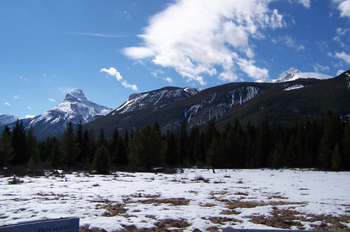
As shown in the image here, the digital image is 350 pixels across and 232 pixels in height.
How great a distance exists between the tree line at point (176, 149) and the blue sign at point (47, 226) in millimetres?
25124

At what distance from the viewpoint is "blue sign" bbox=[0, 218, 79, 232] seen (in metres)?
3.16

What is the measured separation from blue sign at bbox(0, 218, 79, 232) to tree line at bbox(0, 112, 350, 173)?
2512cm

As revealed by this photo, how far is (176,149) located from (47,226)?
176 feet

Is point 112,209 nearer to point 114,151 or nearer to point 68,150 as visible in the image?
point 68,150

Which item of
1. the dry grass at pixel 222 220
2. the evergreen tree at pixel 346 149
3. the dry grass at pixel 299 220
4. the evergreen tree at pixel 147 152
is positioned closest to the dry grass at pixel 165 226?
the dry grass at pixel 222 220

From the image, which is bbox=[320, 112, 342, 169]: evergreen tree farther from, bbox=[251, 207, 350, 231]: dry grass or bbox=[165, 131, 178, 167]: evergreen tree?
bbox=[251, 207, 350, 231]: dry grass

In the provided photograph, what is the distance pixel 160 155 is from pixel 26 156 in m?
21.4

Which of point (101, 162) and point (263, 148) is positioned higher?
point (263, 148)

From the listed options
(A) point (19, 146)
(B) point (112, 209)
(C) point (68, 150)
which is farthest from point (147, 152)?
(B) point (112, 209)

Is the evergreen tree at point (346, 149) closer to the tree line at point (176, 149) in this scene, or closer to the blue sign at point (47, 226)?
the tree line at point (176, 149)

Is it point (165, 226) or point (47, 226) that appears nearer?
point (47, 226)

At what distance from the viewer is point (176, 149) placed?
56500 millimetres

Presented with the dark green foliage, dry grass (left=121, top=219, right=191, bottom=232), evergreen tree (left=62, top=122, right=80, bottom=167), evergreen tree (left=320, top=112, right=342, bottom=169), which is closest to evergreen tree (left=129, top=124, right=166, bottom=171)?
evergreen tree (left=62, top=122, right=80, bottom=167)

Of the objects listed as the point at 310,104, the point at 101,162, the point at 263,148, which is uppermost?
the point at 310,104
